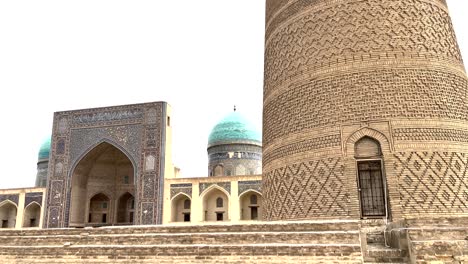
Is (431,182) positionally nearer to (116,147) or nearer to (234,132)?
(116,147)

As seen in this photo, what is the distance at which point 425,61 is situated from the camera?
5.55 metres

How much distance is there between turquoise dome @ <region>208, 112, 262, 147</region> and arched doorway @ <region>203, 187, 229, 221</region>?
4256mm

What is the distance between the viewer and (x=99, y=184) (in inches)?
638

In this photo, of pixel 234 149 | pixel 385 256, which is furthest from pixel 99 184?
pixel 385 256

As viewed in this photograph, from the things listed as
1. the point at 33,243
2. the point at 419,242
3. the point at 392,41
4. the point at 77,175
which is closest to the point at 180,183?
the point at 77,175

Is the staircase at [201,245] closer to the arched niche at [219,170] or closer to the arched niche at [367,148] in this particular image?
the arched niche at [367,148]

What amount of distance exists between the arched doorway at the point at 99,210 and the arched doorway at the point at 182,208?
343cm

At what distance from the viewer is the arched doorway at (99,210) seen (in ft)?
52.5

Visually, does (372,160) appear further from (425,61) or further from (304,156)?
(425,61)

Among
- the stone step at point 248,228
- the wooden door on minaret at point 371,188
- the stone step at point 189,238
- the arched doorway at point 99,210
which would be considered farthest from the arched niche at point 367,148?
the arched doorway at point 99,210

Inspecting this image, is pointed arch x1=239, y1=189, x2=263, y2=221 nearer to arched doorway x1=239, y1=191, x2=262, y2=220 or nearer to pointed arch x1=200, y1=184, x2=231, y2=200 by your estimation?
arched doorway x1=239, y1=191, x2=262, y2=220

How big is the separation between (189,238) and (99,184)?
1293 centimetres

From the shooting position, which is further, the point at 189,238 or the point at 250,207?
the point at 250,207

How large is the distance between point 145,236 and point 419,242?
285 cm
